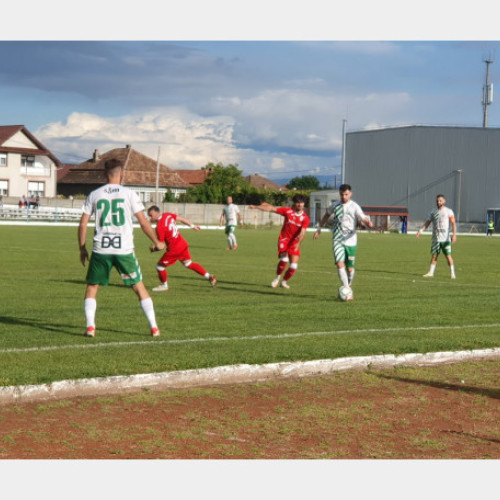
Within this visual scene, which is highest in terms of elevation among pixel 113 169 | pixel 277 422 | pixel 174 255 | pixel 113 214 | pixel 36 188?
pixel 36 188

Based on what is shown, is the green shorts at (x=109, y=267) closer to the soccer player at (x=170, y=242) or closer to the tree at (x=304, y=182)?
the soccer player at (x=170, y=242)

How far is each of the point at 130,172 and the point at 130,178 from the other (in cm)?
123

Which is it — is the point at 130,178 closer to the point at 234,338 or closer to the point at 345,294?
the point at 345,294

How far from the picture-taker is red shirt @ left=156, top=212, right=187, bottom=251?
1581cm

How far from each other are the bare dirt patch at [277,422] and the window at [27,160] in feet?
303

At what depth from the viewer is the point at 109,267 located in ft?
31.5

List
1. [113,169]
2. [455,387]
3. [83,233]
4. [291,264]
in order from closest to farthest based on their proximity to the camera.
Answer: [455,387]
[113,169]
[83,233]
[291,264]

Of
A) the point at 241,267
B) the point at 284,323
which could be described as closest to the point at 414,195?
the point at 241,267

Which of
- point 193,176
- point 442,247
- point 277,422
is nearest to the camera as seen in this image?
point 277,422

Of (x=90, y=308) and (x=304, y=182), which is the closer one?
(x=90, y=308)

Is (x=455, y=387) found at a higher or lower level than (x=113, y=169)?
lower

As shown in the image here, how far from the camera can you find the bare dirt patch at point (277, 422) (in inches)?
225

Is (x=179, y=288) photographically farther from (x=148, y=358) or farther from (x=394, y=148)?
(x=394, y=148)

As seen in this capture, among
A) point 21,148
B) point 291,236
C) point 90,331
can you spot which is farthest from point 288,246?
point 21,148
